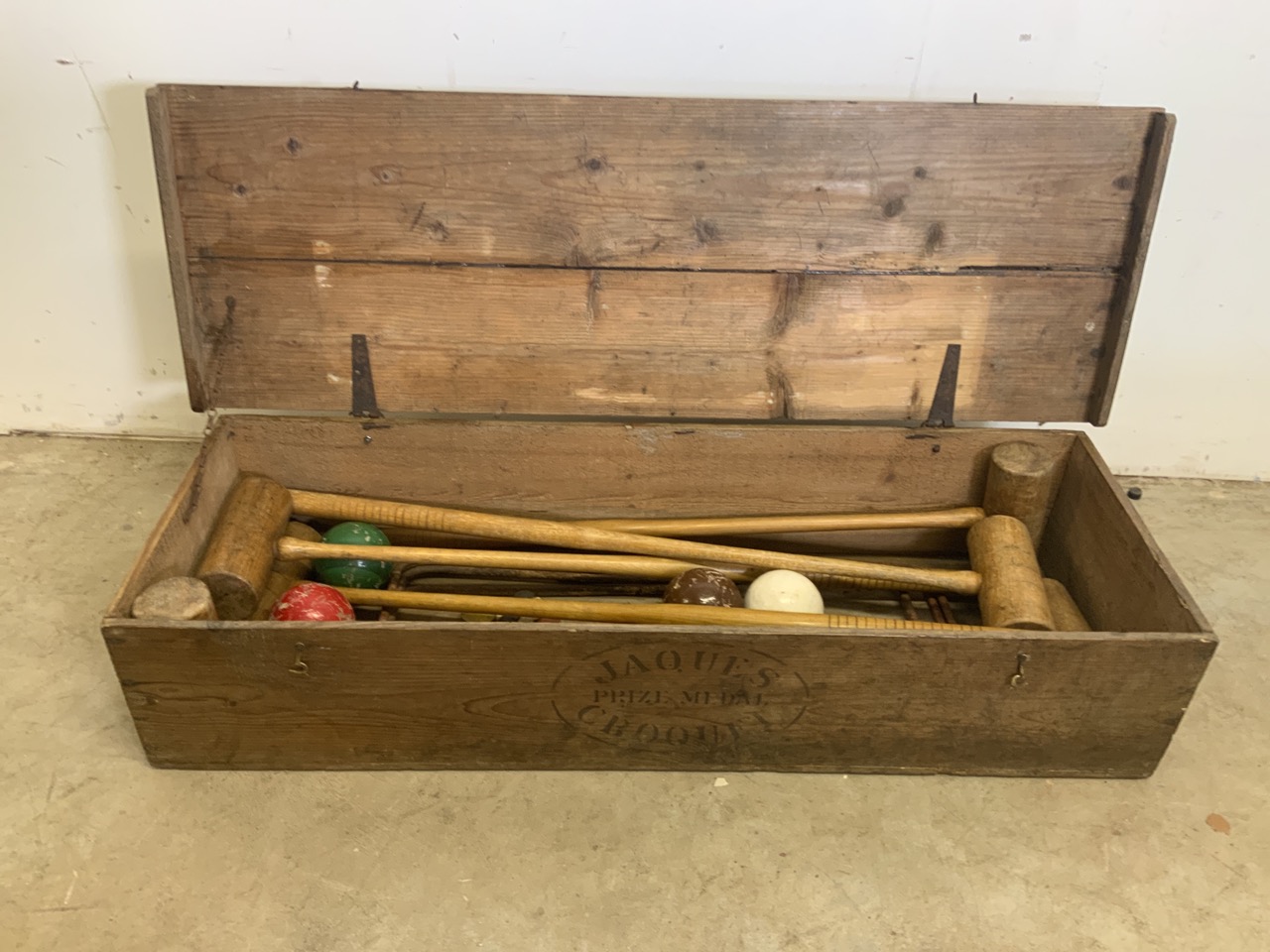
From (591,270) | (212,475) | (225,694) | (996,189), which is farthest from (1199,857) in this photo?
(212,475)

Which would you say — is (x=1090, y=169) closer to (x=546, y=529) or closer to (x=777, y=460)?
(x=777, y=460)

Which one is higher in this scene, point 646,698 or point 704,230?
point 704,230

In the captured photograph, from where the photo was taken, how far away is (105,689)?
1.72m

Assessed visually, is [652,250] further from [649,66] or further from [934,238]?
[934,238]

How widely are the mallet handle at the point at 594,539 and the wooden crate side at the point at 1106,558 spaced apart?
0.21 m

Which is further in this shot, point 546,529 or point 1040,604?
point 546,529

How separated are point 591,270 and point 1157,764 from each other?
121 centimetres

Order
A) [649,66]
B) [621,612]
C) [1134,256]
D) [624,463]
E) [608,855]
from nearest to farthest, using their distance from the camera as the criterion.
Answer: [608,855] < [621,612] < [1134,256] < [649,66] < [624,463]

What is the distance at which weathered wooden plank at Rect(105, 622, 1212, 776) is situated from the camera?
141 cm

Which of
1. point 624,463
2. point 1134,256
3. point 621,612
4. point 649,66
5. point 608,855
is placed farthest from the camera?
point 624,463

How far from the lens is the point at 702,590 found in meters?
1.71

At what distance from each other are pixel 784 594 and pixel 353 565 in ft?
2.47

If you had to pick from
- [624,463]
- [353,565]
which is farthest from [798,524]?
[353,565]

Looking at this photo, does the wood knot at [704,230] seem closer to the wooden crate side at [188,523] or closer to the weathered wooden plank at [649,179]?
the weathered wooden plank at [649,179]
